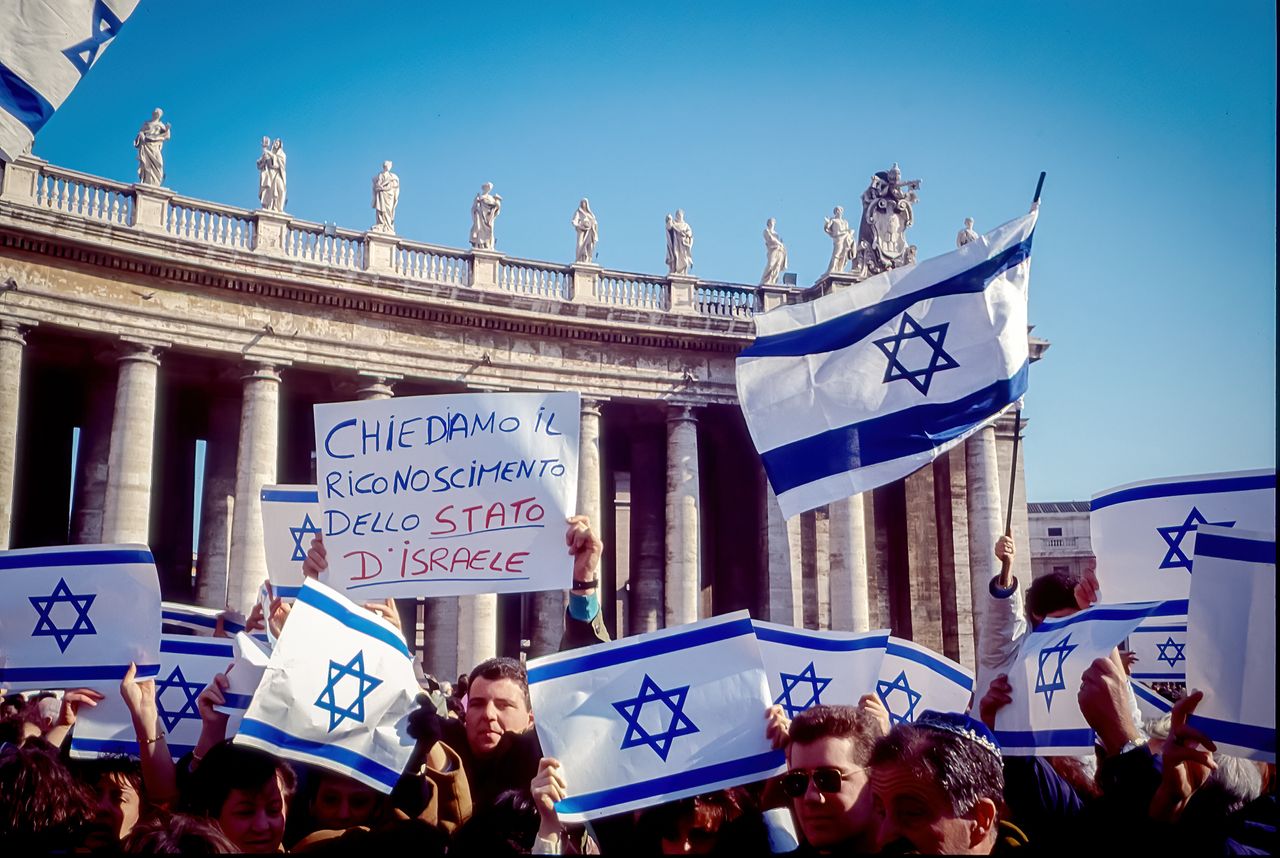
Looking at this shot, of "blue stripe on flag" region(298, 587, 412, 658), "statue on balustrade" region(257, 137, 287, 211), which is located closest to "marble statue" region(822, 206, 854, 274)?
"statue on balustrade" region(257, 137, 287, 211)

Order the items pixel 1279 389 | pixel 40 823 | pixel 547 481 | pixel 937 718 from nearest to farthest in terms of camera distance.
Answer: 1. pixel 1279 389
2. pixel 937 718
3. pixel 40 823
4. pixel 547 481

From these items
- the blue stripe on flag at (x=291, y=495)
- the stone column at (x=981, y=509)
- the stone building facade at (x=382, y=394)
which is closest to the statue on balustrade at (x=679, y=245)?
the stone building facade at (x=382, y=394)

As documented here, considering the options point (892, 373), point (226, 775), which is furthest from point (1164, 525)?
point (226, 775)

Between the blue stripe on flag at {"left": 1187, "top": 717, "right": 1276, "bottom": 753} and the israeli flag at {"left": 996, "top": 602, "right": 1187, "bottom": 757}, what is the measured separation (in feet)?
2.77

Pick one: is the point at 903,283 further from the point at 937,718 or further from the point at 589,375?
the point at 589,375

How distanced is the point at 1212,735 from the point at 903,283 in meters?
4.40

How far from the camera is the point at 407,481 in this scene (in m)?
9.26

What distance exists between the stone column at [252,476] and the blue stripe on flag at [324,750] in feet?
60.8

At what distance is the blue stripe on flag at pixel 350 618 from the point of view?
7.02 m

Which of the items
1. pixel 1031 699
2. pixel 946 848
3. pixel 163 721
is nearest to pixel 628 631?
pixel 163 721

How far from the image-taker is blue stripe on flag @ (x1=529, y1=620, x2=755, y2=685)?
254 inches

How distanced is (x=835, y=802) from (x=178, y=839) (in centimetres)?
281

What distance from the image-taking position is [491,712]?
681 cm

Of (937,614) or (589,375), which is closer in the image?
(589,375)
